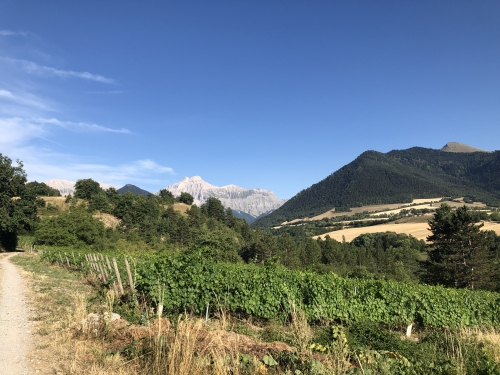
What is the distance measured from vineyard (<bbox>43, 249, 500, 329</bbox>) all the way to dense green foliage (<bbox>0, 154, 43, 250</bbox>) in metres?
36.0

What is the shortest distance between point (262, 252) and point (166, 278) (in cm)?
6968

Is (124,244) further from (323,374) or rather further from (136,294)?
(323,374)

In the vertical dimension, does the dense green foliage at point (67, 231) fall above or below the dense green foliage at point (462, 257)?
above

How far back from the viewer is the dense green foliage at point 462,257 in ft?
124

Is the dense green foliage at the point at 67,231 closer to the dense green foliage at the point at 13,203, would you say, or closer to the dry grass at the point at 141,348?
the dense green foliage at the point at 13,203

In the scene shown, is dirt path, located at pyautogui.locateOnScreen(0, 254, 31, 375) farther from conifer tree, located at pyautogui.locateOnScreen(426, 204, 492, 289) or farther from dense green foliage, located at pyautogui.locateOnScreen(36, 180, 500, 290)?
dense green foliage, located at pyautogui.locateOnScreen(36, 180, 500, 290)

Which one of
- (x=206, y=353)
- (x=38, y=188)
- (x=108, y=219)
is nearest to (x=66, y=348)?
(x=206, y=353)

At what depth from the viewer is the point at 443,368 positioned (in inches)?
197

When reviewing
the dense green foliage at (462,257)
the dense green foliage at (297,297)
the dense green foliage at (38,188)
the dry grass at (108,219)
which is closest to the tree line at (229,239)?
the dense green foliage at (462,257)

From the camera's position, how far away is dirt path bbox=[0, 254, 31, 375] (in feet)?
17.3

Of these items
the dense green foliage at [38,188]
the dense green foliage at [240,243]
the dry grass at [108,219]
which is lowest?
the dense green foliage at [240,243]

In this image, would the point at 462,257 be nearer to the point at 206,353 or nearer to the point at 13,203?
the point at 206,353

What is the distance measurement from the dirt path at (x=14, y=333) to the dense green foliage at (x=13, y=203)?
3569 centimetres

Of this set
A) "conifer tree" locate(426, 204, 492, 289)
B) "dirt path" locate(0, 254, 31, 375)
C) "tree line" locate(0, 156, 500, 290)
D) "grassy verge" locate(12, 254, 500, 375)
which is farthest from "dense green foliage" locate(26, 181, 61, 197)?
"conifer tree" locate(426, 204, 492, 289)
